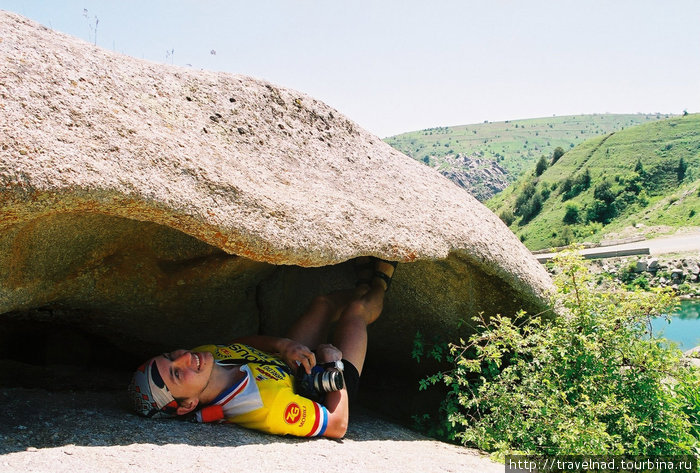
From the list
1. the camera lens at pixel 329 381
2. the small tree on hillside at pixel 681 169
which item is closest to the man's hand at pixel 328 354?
the camera lens at pixel 329 381

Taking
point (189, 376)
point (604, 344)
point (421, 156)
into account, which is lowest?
point (189, 376)

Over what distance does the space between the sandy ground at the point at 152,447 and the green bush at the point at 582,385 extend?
20.4 inches

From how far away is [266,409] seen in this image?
13.1 feet

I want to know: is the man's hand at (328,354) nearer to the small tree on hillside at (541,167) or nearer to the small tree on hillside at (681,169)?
the small tree on hillside at (681,169)

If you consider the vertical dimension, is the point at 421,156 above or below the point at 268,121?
above

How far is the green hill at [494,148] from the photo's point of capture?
145 meters

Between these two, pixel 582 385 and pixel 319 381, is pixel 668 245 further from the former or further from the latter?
pixel 319 381

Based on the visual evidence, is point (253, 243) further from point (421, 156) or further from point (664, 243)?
point (421, 156)

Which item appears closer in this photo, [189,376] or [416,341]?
[189,376]

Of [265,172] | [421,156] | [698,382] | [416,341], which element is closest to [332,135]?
[265,172]

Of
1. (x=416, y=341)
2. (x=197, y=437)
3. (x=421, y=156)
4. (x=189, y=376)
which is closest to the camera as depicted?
(x=197, y=437)

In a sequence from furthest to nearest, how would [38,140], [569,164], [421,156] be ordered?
[421,156]
[569,164]
[38,140]

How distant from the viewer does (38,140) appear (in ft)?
10.3

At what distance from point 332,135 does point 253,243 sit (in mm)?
1772
